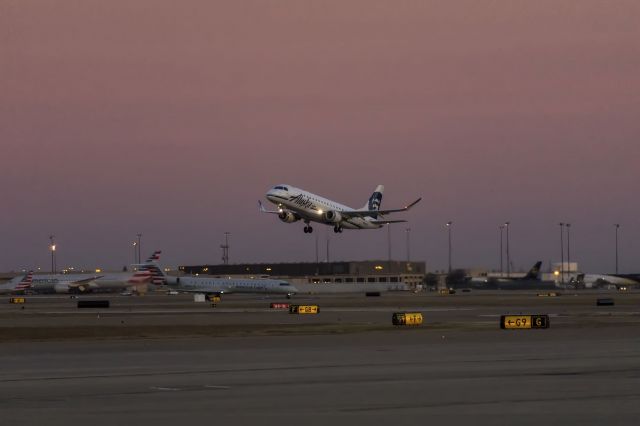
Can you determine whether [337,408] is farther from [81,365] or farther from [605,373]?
[81,365]

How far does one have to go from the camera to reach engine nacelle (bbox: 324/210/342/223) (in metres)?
109

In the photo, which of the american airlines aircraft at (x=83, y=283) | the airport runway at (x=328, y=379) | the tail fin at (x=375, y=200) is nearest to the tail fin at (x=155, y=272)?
the american airlines aircraft at (x=83, y=283)

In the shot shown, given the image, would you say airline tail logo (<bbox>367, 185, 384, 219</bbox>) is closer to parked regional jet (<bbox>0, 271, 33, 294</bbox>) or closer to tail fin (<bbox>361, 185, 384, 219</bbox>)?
tail fin (<bbox>361, 185, 384, 219</bbox>)

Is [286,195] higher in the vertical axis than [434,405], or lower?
higher

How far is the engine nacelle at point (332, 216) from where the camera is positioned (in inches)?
4301

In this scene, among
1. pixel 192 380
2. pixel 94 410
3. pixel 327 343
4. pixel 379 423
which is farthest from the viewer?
pixel 327 343

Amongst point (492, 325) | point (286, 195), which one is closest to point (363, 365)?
point (492, 325)

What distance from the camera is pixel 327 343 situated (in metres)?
44.2

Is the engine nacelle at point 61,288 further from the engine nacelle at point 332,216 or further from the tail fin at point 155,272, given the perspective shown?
the engine nacelle at point 332,216

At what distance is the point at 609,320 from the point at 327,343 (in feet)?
87.6

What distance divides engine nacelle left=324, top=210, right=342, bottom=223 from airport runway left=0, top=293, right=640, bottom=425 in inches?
2320

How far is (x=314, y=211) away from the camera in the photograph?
108 meters

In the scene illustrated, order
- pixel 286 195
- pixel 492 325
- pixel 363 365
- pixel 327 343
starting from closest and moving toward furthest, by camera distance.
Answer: pixel 363 365
pixel 327 343
pixel 492 325
pixel 286 195

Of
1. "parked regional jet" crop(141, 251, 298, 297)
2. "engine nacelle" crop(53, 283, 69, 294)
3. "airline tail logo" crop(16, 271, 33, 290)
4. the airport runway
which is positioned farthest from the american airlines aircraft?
the airport runway
